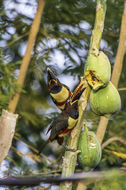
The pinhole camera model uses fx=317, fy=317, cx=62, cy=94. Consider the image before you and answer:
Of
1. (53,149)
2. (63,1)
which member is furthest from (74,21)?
(53,149)

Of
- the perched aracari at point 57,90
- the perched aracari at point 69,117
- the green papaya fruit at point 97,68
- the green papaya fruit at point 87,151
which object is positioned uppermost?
the green papaya fruit at point 97,68

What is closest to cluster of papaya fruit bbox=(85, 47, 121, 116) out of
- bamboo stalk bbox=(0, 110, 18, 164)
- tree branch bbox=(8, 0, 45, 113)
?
bamboo stalk bbox=(0, 110, 18, 164)

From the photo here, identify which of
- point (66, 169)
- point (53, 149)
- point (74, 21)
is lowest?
point (53, 149)

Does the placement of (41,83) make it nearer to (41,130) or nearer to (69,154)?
(41,130)

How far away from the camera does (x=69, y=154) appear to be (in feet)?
2.56

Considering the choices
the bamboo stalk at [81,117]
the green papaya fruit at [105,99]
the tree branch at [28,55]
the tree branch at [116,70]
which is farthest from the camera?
the tree branch at [28,55]

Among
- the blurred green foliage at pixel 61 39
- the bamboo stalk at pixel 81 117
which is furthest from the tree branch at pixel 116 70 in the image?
the bamboo stalk at pixel 81 117

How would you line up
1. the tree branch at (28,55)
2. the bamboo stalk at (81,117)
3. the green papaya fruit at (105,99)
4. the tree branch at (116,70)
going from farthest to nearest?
1. the tree branch at (28,55)
2. the tree branch at (116,70)
3. the green papaya fruit at (105,99)
4. the bamboo stalk at (81,117)

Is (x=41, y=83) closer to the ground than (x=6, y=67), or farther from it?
closer to the ground

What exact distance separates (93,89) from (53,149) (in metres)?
1.71

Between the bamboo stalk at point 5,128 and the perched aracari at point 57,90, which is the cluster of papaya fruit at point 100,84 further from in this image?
the bamboo stalk at point 5,128

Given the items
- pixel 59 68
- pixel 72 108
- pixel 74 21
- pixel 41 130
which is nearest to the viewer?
pixel 72 108

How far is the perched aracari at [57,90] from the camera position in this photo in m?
0.96

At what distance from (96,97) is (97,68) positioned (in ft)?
0.39
